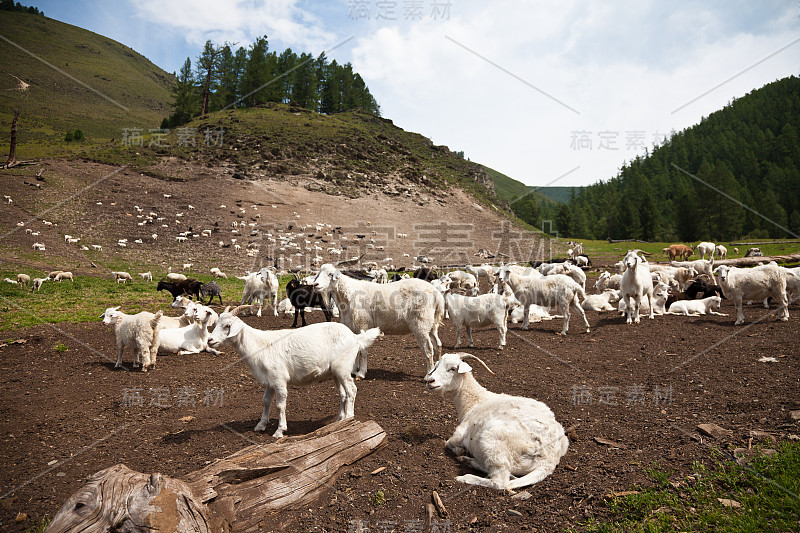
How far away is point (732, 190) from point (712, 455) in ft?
384

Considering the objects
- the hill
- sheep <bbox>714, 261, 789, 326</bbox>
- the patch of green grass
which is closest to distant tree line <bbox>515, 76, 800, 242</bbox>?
the hill

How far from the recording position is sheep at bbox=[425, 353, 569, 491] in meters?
5.30

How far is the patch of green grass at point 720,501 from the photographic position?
397 centimetres

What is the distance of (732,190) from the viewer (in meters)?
96.9

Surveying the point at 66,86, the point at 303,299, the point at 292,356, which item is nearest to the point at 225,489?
the point at 292,356

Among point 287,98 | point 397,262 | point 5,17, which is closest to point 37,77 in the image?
point 5,17

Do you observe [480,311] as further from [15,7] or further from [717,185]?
[15,7]

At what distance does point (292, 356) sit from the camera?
7.03 metres

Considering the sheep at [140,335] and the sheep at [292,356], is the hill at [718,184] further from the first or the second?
the sheep at [140,335]

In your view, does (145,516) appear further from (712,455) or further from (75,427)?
(712,455)

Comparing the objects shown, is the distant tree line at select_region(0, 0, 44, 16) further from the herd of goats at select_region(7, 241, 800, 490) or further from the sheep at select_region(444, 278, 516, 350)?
the sheep at select_region(444, 278, 516, 350)

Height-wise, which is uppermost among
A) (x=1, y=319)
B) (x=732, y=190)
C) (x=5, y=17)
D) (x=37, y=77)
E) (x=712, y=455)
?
(x=5, y=17)

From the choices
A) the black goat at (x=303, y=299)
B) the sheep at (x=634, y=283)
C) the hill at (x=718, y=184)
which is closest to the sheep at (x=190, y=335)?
the black goat at (x=303, y=299)

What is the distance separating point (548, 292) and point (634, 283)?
3.04 metres
